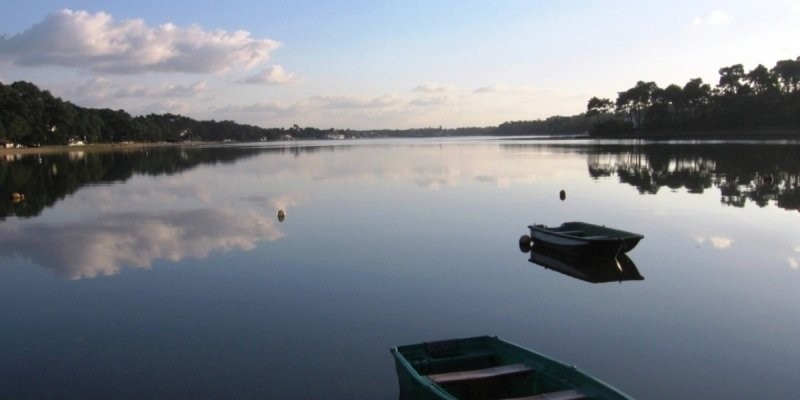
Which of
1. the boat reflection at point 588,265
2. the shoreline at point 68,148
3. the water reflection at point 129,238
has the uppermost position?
the shoreline at point 68,148

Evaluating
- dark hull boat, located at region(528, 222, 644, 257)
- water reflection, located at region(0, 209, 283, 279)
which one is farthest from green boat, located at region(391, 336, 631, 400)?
water reflection, located at region(0, 209, 283, 279)

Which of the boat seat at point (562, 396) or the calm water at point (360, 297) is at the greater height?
the boat seat at point (562, 396)

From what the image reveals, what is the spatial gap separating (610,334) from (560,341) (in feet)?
3.54

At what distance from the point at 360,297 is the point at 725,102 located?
12674 cm

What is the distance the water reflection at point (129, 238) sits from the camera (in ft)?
63.4

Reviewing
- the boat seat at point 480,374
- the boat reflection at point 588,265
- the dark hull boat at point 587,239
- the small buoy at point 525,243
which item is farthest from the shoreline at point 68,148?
the boat seat at point 480,374

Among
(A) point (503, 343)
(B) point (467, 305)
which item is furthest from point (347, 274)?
(A) point (503, 343)

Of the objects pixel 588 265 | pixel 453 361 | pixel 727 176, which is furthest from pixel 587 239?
pixel 727 176

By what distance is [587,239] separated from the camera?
1836 centimetres

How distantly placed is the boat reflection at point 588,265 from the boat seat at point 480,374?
912cm

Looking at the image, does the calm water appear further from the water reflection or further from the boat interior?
the boat interior

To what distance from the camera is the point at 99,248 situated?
21453 millimetres

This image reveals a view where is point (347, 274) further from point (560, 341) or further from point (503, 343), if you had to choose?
point (503, 343)

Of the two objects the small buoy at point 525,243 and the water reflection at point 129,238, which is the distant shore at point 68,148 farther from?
the small buoy at point 525,243
